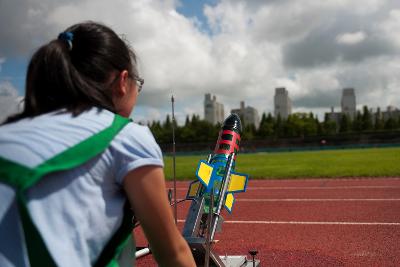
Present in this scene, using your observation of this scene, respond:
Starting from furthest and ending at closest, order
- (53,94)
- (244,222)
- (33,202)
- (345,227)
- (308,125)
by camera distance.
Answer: (308,125)
(244,222)
(345,227)
(53,94)
(33,202)

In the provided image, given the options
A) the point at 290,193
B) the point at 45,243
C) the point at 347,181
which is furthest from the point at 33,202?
the point at 347,181

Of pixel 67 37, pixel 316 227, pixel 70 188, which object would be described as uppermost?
pixel 67 37

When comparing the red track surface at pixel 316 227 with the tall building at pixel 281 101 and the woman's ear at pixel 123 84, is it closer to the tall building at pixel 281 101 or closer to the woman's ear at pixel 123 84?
the woman's ear at pixel 123 84

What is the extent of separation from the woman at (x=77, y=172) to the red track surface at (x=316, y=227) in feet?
Answer: 13.6

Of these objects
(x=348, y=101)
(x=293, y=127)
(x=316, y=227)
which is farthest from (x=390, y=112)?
(x=316, y=227)

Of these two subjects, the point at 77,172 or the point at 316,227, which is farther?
the point at 316,227

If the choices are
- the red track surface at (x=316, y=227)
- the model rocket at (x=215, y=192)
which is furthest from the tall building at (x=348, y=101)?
the model rocket at (x=215, y=192)

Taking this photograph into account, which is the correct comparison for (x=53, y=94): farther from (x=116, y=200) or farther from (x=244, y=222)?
(x=244, y=222)

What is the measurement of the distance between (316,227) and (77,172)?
21.0 ft

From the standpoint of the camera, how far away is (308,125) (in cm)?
8438

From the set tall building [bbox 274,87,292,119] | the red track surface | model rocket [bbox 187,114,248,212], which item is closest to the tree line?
tall building [bbox 274,87,292,119]

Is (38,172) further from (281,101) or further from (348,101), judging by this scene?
(348,101)

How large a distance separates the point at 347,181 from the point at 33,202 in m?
13.4

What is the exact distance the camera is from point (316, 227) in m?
7.02
